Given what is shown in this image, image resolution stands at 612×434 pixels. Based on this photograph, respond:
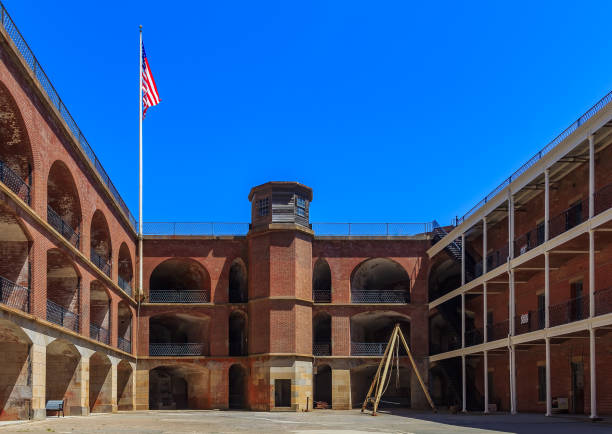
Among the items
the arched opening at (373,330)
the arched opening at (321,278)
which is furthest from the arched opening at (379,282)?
the arched opening at (321,278)

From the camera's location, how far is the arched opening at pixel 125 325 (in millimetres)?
36438

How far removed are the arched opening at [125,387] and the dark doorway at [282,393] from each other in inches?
281

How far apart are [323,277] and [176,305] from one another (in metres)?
8.95

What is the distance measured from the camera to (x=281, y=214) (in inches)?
1495

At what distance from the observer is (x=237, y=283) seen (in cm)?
4262

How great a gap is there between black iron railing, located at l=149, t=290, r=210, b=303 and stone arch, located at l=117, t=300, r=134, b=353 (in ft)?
7.51

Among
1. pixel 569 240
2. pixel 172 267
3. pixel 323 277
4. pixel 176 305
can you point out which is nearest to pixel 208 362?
pixel 176 305

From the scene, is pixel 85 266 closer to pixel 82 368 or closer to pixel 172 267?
pixel 82 368

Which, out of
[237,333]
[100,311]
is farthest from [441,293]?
[100,311]

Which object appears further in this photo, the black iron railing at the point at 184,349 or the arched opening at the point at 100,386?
the black iron railing at the point at 184,349

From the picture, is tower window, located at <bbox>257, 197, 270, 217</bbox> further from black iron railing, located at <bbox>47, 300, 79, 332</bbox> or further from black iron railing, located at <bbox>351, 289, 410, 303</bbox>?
black iron railing, located at <bbox>47, 300, 79, 332</bbox>

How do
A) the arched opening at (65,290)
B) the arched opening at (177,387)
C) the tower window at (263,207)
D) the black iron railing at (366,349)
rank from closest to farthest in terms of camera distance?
1. the arched opening at (65,290)
2. the tower window at (263,207)
3. the arched opening at (177,387)
4. the black iron railing at (366,349)

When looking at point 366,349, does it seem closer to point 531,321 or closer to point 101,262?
point 531,321

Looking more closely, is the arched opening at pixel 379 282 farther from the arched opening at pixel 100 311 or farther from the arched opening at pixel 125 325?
the arched opening at pixel 100 311
